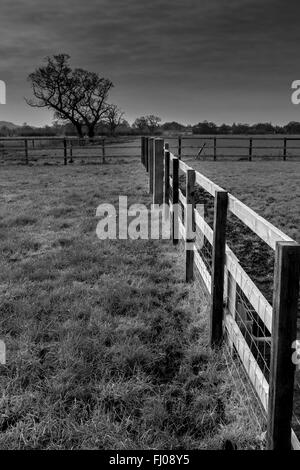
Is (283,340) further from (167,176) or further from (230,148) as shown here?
(230,148)

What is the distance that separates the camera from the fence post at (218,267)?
3.16 m

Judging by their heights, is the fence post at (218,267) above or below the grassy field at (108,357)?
above

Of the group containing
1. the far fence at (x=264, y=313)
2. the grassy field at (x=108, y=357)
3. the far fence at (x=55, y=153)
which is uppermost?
the far fence at (x=55, y=153)

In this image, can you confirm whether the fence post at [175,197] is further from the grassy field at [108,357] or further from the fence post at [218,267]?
the fence post at [218,267]

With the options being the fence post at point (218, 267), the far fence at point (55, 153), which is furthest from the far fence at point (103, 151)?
the fence post at point (218, 267)

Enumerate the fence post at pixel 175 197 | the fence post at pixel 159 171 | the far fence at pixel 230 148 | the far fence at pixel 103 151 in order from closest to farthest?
the fence post at pixel 175 197 < the fence post at pixel 159 171 < the far fence at pixel 103 151 < the far fence at pixel 230 148

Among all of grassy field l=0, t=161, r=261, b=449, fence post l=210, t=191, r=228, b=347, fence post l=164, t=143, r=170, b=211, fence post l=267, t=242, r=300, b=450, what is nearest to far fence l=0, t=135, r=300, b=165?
fence post l=164, t=143, r=170, b=211

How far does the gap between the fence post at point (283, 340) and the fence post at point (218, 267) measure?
1285mm

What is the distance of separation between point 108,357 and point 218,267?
109 centimetres

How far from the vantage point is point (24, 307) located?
13.3 feet

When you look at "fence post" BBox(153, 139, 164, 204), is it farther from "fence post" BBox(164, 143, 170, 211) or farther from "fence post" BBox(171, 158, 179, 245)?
"fence post" BBox(171, 158, 179, 245)

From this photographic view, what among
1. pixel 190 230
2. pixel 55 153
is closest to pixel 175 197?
pixel 190 230

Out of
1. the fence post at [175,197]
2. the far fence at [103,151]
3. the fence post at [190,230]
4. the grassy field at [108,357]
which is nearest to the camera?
the grassy field at [108,357]
